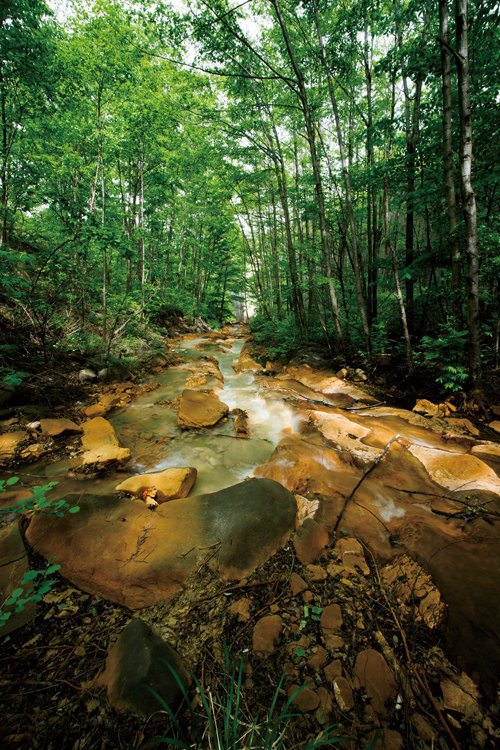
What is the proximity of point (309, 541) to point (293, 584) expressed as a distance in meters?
0.42

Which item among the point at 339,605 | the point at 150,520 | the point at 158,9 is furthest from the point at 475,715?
the point at 158,9

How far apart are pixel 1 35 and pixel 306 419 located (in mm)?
11408

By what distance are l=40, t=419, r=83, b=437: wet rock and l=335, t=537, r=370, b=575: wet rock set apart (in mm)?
4360

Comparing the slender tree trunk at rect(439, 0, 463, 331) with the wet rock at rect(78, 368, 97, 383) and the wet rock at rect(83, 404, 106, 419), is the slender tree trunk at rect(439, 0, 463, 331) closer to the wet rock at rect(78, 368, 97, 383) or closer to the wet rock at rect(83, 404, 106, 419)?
the wet rock at rect(83, 404, 106, 419)

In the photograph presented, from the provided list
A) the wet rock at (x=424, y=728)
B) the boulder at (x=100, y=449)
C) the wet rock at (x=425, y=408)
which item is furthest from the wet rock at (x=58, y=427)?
the wet rock at (x=425, y=408)

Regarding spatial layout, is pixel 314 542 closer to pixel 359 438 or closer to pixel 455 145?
pixel 359 438

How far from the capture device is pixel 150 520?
249 cm

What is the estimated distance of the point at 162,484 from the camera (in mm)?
3195

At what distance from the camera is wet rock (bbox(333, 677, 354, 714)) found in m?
1.29

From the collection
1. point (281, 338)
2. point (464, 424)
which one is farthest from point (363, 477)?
point (281, 338)

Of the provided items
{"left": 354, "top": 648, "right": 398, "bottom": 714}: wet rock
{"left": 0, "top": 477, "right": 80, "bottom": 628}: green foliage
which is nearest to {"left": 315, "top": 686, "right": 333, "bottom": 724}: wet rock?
{"left": 354, "top": 648, "right": 398, "bottom": 714}: wet rock

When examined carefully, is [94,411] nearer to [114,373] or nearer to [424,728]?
[114,373]

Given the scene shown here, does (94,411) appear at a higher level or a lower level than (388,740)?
higher

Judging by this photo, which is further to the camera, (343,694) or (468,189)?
(468,189)
